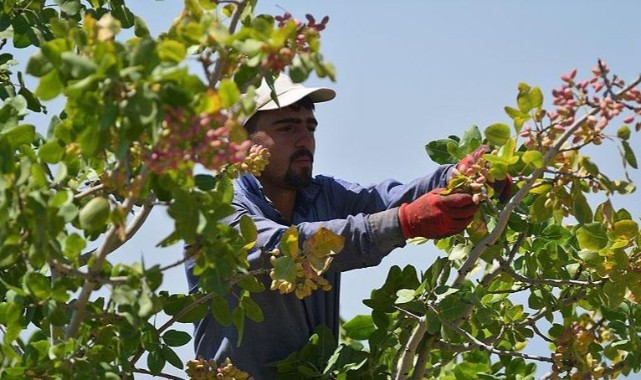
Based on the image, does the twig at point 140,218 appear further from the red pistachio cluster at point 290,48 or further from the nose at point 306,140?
the nose at point 306,140

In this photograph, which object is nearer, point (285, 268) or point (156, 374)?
point (285, 268)

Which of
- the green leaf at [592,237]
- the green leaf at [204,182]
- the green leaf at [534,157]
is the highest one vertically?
the green leaf at [592,237]

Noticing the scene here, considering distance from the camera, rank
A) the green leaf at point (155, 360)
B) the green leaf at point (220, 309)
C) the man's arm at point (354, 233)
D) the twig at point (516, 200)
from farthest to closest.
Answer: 1. the man's arm at point (354, 233)
2. the green leaf at point (155, 360)
3. the green leaf at point (220, 309)
4. the twig at point (516, 200)

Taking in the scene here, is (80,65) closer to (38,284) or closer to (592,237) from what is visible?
(38,284)

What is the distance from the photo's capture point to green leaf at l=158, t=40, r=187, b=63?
129 inches

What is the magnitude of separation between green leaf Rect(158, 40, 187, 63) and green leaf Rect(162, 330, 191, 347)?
1262mm

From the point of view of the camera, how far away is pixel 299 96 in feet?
17.5

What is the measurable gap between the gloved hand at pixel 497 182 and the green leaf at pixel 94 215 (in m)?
1.39

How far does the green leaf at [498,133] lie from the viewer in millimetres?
3951

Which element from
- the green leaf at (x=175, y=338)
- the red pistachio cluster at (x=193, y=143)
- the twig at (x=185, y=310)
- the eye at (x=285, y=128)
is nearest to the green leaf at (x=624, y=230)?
the twig at (x=185, y=310)

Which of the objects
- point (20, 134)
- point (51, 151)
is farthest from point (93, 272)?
point (20, 134)

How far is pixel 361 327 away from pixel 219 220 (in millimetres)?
1365

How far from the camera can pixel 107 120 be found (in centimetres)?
321

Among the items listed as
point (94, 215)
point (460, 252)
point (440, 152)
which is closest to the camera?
point (94, 215)
